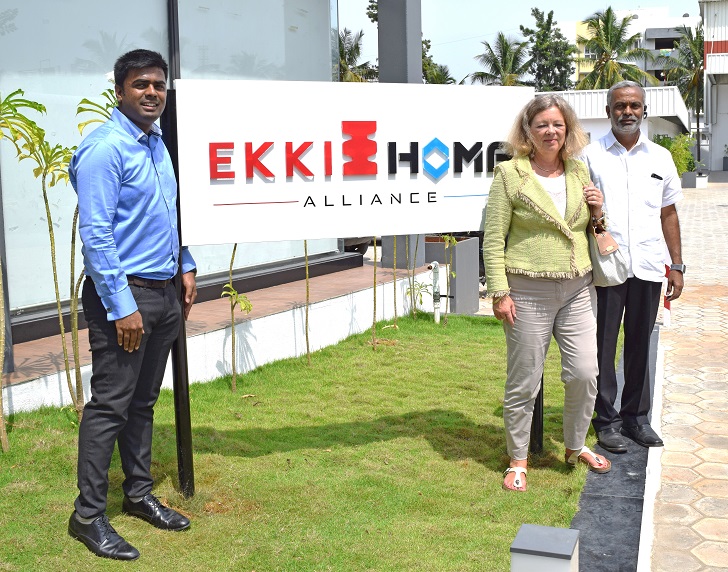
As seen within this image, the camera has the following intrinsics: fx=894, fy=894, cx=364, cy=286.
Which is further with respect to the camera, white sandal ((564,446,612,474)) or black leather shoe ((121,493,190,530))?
white sandal ((564,446,612,474))

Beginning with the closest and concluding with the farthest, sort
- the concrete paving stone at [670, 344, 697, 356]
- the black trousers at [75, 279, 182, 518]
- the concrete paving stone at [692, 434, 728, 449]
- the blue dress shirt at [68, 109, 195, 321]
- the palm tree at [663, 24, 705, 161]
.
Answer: the blue dress shirt at [68, 109, 195, 321] → the black trousers at [75, 279, 182, 518] → the concrete paving stone at [692, 434, 728, 449] → the concrete paving stone at [670, 344, 697, 356] → the palm tree at [663, 24, 705, 161]

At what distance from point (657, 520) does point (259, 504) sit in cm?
188

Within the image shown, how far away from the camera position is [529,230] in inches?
171

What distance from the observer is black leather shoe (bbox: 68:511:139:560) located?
361 cm

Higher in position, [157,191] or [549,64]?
[549,64]

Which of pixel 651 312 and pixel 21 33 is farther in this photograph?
pixel 21 33

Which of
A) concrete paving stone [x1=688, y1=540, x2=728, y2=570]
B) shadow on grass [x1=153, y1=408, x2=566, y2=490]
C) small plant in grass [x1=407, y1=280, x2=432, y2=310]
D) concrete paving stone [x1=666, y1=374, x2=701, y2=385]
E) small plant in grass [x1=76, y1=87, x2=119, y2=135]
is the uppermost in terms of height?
small plant in grass [x1=76, y1=87, x2=119, y2=135]

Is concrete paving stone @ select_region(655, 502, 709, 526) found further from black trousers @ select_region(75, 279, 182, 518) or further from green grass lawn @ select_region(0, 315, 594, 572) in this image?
black trousers @ select_region(75, 279, 182, 518)

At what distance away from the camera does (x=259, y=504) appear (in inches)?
167

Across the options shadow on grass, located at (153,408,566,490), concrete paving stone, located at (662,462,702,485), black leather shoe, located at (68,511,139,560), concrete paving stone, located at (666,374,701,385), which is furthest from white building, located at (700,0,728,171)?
black leather shoe, located at (68,511,139,560)

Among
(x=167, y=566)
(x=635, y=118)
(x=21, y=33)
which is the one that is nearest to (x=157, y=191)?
(x=167, y=566)

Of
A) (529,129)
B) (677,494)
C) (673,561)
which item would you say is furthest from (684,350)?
(673,561)

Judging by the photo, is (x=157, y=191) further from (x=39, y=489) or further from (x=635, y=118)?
(x=635, y=118)

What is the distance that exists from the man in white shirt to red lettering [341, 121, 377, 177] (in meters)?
1.22
